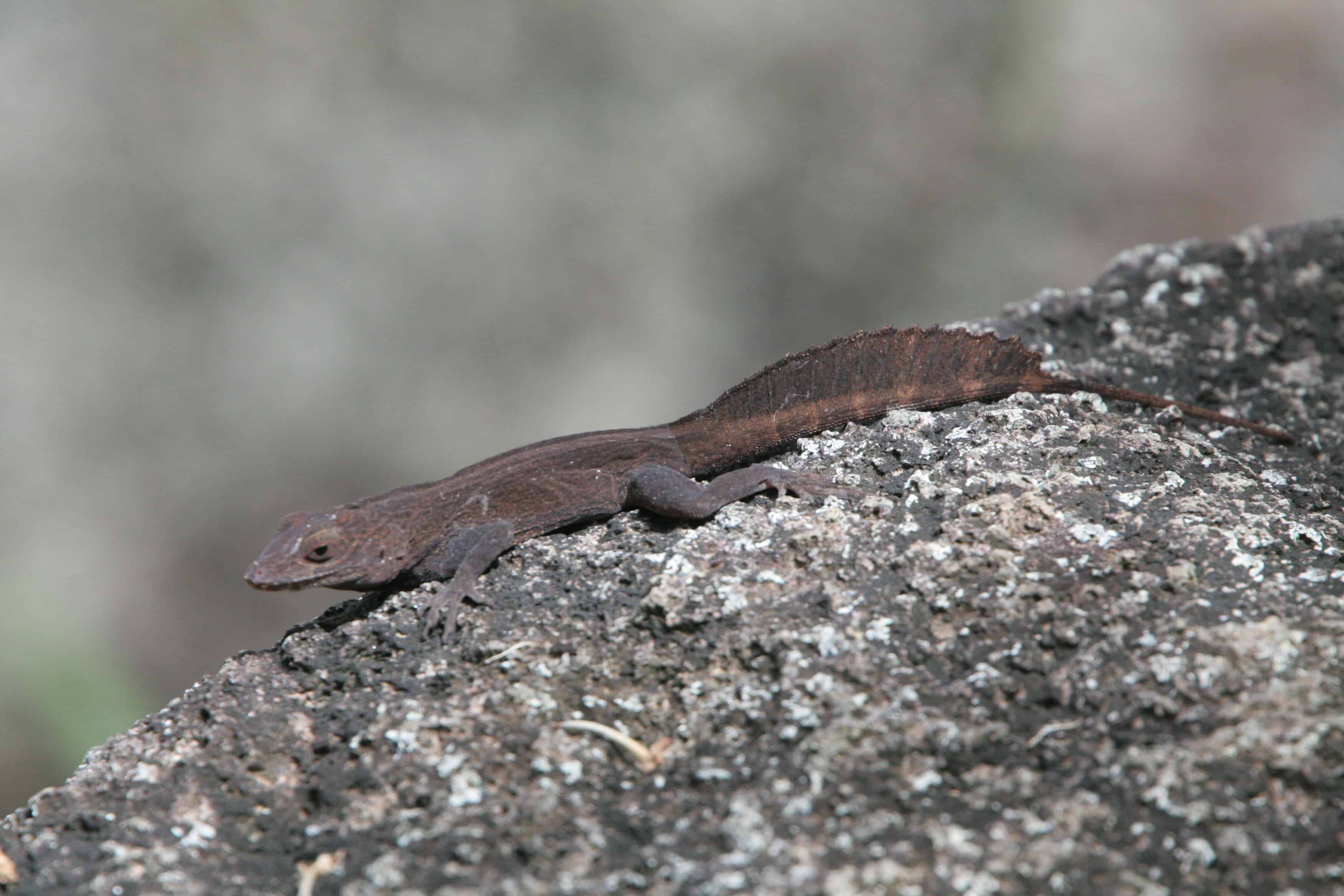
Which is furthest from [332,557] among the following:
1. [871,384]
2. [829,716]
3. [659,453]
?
[871,384]

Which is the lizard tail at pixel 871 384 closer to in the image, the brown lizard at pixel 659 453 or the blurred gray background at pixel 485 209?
the brown lizard at pixel 659 453

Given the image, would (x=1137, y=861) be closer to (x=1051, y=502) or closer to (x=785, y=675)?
(x=785, y=675)

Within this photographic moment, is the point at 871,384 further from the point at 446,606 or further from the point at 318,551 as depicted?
the point at 318,551

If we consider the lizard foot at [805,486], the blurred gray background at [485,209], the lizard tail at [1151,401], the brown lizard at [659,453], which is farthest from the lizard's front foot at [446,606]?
the blurred gray background at [485,209]

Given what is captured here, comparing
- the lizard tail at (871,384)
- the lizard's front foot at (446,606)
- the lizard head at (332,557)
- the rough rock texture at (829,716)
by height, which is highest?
the lizard tail at (871,384)

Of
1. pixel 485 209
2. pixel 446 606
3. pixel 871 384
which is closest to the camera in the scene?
pixel 446 606
